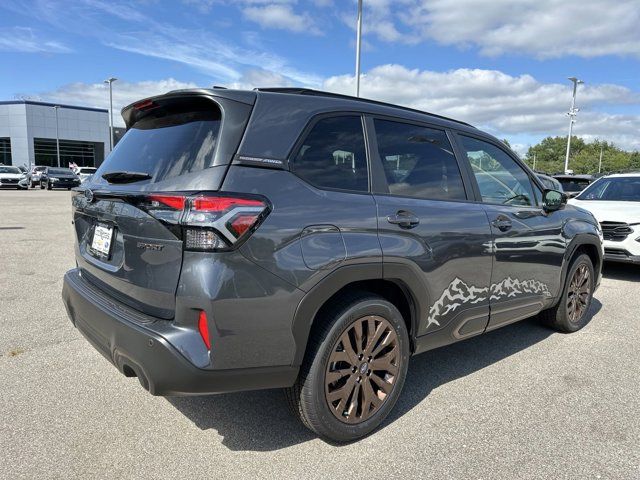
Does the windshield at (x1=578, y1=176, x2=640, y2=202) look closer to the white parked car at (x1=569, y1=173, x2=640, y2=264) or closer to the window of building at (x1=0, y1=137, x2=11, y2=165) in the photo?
the white parked car at (x1=569, y1=173, x2=640, y2=264)

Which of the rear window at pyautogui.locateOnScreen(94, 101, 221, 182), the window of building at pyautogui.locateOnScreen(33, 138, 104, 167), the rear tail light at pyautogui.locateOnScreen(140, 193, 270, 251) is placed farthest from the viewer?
the window of building at pyautogui.locateOnScreen(33, 138, 104, 167)

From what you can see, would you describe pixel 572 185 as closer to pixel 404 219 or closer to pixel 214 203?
pixel 404 219

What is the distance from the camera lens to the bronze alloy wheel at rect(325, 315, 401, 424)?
2744 mm

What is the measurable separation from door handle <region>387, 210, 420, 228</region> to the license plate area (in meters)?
1.56

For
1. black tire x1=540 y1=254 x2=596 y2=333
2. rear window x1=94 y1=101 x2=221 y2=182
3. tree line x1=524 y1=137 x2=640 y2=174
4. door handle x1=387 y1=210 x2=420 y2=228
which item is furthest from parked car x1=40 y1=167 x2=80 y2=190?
tree line x1=524 y1=137 x2=640 y2=174

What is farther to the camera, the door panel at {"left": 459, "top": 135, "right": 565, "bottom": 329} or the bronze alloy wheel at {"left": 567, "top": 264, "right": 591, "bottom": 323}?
the bronze alloy wheel at {"left": 567, "top": 264, "right": 591, "bottom": 323}

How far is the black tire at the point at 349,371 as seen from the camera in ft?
8.64

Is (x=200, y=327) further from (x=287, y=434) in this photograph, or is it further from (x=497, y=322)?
(x=497, y=322)

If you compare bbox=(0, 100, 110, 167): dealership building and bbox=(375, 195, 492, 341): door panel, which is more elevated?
bbox=(0, 100, 110, 167): dealership building

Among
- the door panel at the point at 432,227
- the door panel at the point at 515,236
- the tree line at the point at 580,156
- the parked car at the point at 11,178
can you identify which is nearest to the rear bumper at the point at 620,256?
the door panel at the point at 515,236

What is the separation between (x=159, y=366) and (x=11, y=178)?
3504 cm

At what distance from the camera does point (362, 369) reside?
2.87m

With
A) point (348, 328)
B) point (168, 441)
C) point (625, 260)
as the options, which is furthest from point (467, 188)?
point (625, 260)

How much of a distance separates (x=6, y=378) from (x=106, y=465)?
58.7 inches
